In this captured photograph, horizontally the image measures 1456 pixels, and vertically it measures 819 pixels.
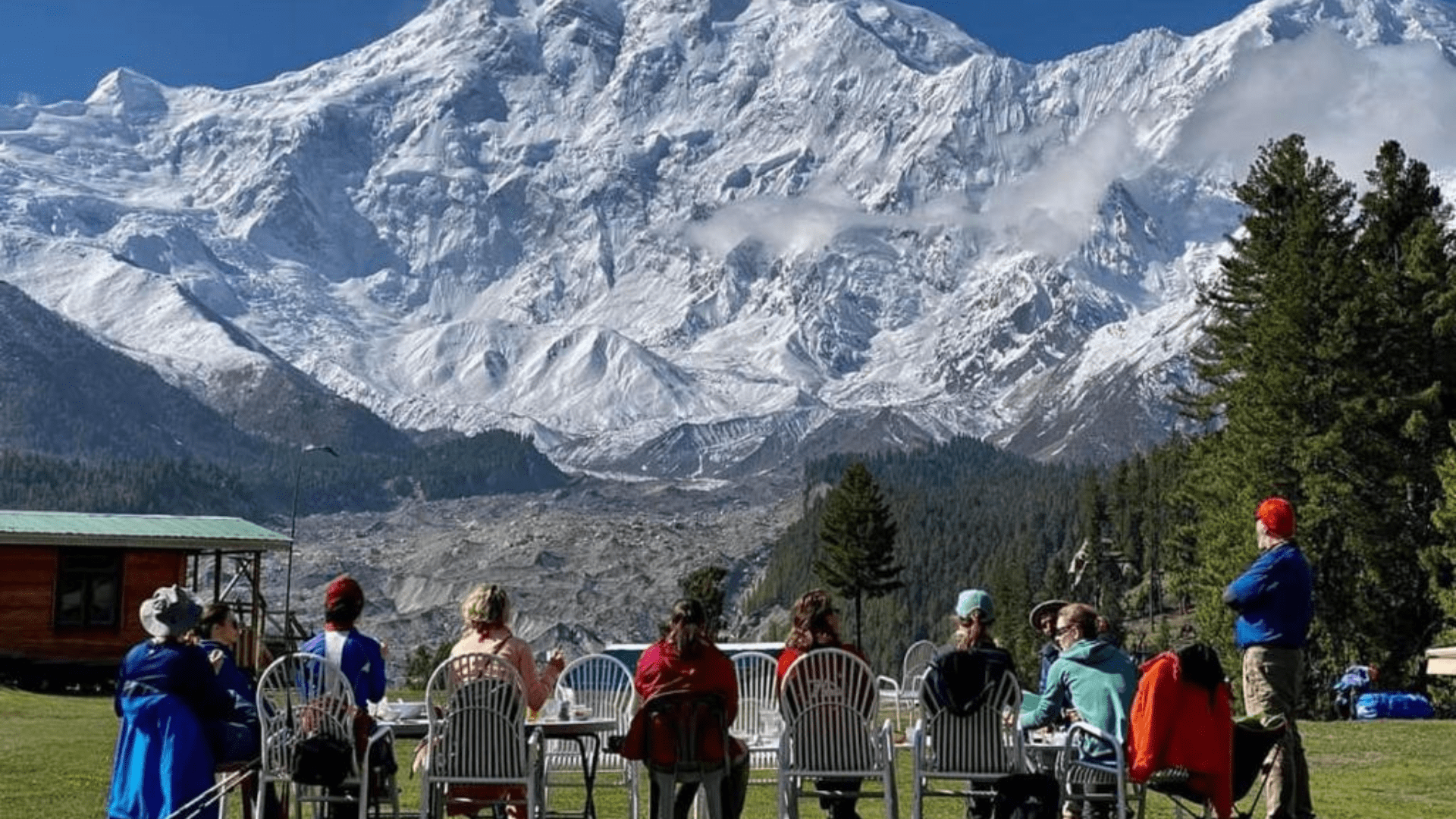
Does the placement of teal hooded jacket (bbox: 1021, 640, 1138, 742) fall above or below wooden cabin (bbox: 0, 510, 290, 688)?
below

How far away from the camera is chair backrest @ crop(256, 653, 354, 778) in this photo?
30.8ft

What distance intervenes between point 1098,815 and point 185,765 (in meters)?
5.07

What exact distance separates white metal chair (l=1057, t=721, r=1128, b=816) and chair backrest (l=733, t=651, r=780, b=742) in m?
2.93

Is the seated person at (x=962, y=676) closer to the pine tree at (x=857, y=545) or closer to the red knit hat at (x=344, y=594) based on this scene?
the red knit hat at (x=344, y=594)

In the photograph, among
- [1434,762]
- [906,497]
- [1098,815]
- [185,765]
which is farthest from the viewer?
[906,497]

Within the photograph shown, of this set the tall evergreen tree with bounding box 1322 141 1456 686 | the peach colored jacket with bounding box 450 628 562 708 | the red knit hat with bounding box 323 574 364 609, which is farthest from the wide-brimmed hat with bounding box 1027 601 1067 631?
the tall evergreen tree with bounding box 1322 141 1456 686

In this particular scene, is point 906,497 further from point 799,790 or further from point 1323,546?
point 799,790

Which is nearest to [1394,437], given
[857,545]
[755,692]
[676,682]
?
[755,692]

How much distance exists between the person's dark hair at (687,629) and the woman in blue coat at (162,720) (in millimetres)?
2516

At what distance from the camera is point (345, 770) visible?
364 inches

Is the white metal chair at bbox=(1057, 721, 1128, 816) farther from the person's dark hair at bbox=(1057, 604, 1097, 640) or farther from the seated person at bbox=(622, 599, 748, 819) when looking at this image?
the seated person at bbox=(622, 599, 748, 819)

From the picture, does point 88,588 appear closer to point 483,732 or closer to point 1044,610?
point 1044,610

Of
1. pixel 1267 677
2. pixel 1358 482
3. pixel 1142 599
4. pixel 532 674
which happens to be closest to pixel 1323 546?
pixel 1358 482

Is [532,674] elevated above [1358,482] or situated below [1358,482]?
below
